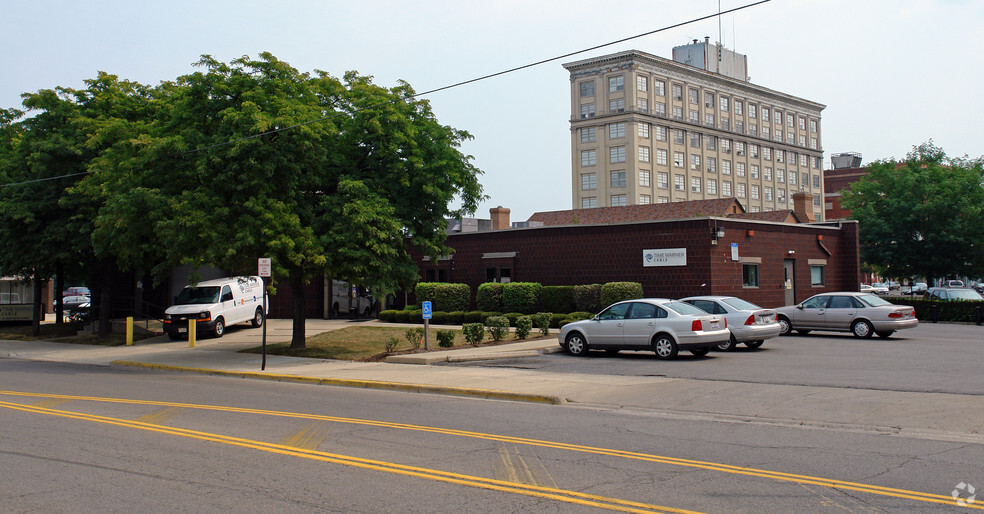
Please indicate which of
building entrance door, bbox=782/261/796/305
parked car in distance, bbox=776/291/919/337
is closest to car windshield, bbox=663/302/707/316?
parked car in distance, bbox=776/291/919/337

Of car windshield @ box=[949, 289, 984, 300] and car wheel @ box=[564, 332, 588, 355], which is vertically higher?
car windshield @ box=[949, 289, 984, 300]

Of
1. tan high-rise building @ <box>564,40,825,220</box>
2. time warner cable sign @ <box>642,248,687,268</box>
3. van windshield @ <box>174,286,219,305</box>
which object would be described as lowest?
van windshield @ <box>174,286,219,305</box>

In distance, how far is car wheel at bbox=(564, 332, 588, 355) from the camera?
20.2 meters

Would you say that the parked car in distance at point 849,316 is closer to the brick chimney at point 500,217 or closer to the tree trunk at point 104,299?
the brick chimney at point 500,217

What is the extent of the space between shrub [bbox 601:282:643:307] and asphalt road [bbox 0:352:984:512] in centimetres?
1699

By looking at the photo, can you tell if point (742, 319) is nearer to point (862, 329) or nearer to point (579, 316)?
point (862, 329)

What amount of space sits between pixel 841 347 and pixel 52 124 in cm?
2937

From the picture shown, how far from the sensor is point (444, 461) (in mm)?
8023

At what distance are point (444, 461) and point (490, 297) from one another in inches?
979

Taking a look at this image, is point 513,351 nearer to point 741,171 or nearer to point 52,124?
point 52,124

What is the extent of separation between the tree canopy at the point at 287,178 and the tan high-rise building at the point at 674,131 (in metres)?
71.2

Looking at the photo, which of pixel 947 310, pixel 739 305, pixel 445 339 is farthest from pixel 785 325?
pixel 445 339

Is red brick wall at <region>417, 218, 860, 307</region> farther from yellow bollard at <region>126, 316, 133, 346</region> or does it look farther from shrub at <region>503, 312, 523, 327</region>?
yellow bollard at <region>126, 316, 133, 346</region>

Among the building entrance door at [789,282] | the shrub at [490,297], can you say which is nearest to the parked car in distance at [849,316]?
the building entrance door at [789,282]
